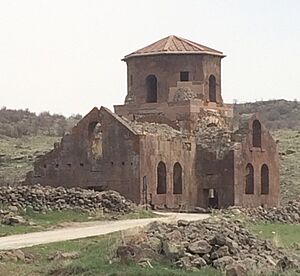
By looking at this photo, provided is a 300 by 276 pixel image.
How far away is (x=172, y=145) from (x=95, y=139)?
384 centimetres

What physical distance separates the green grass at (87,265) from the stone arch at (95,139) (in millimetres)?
21112

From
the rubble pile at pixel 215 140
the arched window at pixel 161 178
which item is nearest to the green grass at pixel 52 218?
the arched window at pixel 161 178

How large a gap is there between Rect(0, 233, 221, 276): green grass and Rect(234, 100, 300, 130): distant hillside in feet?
236

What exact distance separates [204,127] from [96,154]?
6484 mm

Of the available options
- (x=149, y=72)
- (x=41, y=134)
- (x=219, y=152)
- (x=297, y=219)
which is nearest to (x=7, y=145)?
(x=41, y=134)

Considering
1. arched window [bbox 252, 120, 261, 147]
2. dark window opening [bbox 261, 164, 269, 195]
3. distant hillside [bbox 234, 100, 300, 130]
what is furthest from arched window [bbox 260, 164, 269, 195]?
distant hillside [bbox 234, 100, 300, 130]

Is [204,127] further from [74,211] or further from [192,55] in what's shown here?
[74,211]

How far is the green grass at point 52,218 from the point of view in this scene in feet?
80.1

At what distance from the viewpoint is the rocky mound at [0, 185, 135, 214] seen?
28406mm

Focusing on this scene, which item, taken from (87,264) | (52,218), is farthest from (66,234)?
(87,264)

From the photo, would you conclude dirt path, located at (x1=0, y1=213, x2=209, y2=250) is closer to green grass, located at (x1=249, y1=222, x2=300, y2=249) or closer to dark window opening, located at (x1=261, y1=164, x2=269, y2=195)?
green grass, located at (x1=249, y1=222, x2=300, y2=249)

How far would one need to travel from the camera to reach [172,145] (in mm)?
41281

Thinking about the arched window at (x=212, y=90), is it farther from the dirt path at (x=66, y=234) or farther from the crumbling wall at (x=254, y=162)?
the dirt path at (x=66, y=234)

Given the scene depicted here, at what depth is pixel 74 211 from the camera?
2886 centimetres
